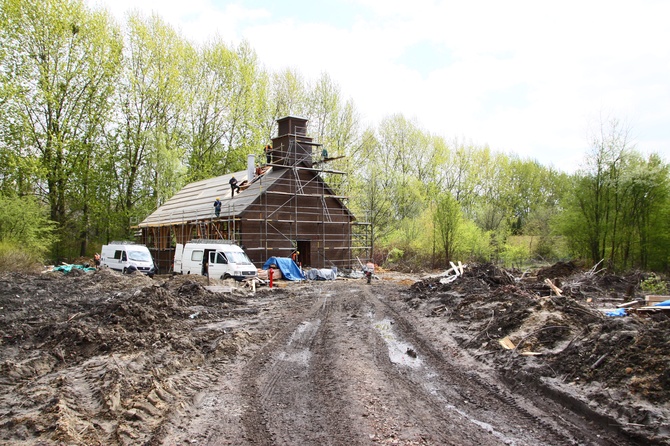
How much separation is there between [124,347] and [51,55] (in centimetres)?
2996

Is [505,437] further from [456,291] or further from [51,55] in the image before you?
[51,55]

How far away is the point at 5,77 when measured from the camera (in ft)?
90.3

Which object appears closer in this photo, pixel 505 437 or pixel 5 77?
pixel 505 437

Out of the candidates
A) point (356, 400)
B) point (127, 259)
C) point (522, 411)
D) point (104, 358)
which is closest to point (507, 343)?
point (522, 411)

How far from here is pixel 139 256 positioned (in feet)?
86.3

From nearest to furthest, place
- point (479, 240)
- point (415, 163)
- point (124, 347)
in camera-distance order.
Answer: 1. point (124, 347)
2. point (479, 240)
3. point (415, 163)

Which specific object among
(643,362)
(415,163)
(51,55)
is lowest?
(643,362)

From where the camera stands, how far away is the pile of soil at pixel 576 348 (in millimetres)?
5633

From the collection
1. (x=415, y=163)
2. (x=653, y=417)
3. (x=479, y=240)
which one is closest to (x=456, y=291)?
(x=653, y=417)

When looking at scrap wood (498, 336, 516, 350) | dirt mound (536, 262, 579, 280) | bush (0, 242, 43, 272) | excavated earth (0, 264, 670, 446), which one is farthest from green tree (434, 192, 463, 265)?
bush (0, 242, 43, 272)

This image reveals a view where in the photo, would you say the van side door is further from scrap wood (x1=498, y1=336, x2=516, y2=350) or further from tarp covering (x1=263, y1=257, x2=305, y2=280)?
scrap wood (x1=498, y1=336, x2=516, y2=350)

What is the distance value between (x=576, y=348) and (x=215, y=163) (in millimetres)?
39367

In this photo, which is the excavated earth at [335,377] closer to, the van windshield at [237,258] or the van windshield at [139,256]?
the van windshield at [237,258]

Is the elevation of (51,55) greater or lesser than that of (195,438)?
greater
